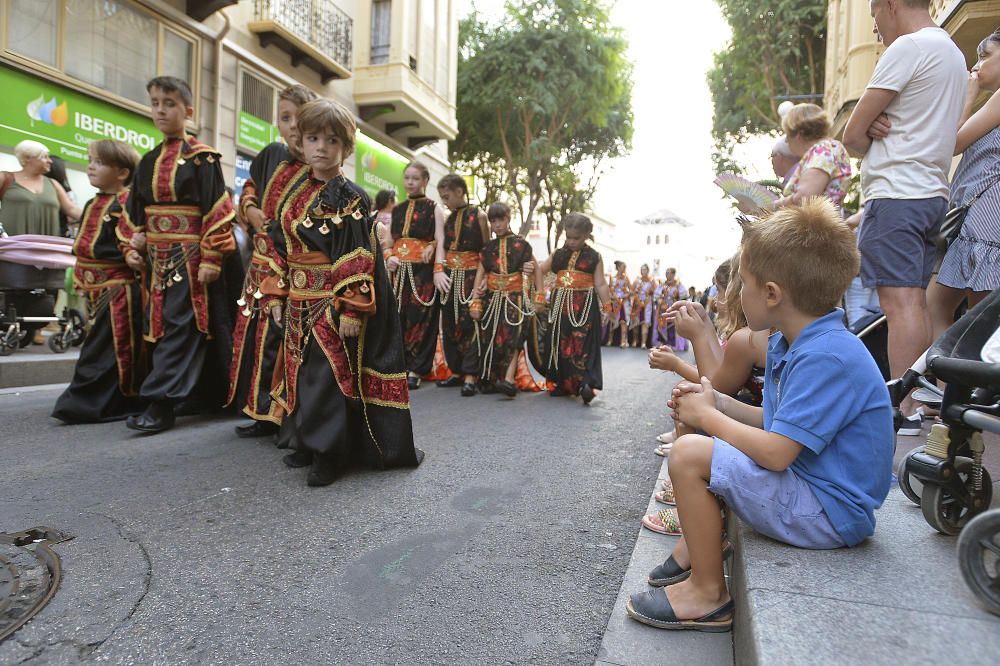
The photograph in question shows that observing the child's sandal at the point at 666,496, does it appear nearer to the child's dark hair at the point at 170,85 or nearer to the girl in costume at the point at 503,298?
the child's dark hair at the point at 170,85

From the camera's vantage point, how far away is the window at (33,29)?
962 centimetres

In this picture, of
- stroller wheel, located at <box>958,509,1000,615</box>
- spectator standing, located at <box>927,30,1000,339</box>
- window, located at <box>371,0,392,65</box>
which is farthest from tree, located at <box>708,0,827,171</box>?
stroller wheel, located at <box>958,509,1000,615</box>

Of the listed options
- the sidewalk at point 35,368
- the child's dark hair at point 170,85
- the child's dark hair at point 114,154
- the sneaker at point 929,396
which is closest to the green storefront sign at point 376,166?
the sidewalk at point 35,368

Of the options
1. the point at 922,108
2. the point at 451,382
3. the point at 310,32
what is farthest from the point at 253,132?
the point at 922,108

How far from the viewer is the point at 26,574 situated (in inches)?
86.7

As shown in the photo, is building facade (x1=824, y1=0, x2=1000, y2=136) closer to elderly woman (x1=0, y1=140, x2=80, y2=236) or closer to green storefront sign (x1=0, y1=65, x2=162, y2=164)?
elderly woman (x1=0, y1=140, x2=80, y2=236)

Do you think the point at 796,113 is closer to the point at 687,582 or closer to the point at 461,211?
the point at 687,582

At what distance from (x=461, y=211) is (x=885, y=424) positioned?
20.2 ft

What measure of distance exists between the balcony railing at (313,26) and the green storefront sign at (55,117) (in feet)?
15.0

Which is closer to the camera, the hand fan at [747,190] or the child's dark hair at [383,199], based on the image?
the hand fan at [747,190]

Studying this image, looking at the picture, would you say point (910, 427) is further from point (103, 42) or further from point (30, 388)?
point (103, 42)

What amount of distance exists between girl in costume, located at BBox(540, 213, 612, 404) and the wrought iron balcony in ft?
35.1

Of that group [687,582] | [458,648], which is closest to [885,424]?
[687,582]

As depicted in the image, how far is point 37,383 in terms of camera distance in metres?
6.37
